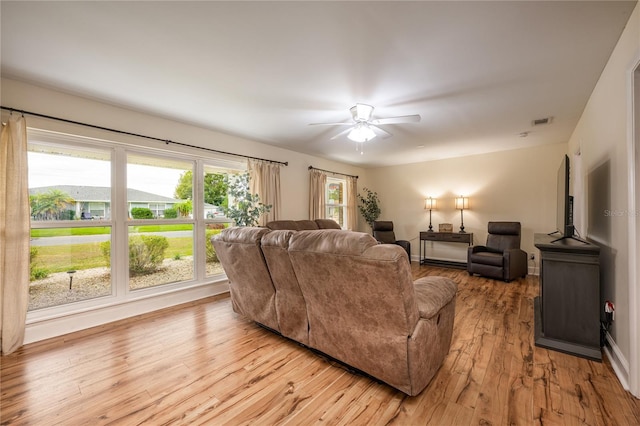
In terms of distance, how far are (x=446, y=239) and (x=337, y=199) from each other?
2722mm

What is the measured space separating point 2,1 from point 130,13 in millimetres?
708

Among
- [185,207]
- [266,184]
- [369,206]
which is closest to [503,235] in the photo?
[369,206]

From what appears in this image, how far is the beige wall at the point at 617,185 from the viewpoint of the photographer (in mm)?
1691

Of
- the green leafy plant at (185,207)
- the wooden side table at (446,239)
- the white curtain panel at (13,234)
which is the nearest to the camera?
the white curtain panel at (13,234)

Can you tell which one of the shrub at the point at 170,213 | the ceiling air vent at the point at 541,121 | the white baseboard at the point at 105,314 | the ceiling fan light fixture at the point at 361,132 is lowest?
the white baseboard at the point at 105,314

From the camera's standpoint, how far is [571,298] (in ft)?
7.32

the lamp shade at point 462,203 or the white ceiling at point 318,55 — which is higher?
the white ceiling at point 318,55

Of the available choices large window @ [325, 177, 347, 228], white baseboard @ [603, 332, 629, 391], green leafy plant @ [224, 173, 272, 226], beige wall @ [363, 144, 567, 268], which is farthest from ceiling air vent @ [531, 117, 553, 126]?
green leafy plant @ [224, 173, 272, 226]

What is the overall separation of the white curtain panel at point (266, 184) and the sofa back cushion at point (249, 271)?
6.05 ft

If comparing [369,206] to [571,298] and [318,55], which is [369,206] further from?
[318,55]

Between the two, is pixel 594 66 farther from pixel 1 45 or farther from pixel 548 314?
pixel 1 45

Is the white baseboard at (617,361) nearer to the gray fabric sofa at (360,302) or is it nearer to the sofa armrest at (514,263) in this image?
the gray fabric sofa at (360,302)

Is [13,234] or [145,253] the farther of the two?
[145,253]

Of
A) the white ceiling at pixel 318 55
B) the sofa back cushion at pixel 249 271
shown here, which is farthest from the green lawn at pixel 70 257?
the white ceiling at pixel 318 55
